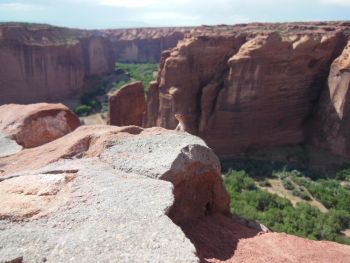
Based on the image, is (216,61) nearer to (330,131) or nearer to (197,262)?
(330,131)

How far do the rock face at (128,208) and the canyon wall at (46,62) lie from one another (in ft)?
135

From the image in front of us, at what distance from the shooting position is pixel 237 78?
31.8 m

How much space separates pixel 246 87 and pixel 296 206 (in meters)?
10.9

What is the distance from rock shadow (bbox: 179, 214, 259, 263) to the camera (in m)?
7.72

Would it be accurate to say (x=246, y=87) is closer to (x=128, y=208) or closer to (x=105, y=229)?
(x=128, y=208)

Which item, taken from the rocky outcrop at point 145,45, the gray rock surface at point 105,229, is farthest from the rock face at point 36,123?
the rocky outcrop at point 145,45

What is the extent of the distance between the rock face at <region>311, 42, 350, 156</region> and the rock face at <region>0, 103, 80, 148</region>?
75.0 feet

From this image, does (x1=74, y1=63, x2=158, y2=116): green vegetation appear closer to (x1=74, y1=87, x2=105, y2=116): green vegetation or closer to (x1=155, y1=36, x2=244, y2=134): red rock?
(x1=74, y1=87, x2=105, y2=116): green vegetation

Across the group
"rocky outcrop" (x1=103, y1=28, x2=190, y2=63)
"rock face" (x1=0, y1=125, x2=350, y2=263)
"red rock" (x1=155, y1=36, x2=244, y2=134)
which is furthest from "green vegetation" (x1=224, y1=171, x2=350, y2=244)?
"rocky outcrop" (x1=103, y1=28, x2=190, y2=63)

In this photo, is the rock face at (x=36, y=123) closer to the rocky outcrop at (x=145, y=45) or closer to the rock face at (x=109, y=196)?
the rock face at (x=109, y=196)

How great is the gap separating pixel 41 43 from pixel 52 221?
A: 2135 inches

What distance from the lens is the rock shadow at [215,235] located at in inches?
304

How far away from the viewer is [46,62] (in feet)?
178

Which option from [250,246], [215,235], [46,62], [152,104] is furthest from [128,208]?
[46,62]
